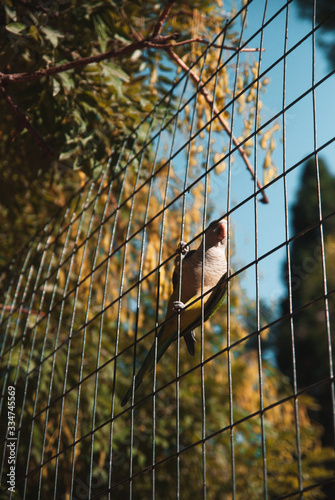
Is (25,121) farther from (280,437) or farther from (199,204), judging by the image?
(280,437)

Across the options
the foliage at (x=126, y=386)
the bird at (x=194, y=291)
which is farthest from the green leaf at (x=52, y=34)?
the bird at (x=194, y=291)

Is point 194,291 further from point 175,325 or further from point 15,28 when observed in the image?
point 15,28

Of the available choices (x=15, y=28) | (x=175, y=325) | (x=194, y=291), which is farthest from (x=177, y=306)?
(x=15, y=28)

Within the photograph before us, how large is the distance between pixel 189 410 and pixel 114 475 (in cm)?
77

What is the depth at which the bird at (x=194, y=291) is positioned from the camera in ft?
6.17

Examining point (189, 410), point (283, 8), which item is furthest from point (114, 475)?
point (283, 8)

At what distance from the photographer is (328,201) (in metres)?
16.3

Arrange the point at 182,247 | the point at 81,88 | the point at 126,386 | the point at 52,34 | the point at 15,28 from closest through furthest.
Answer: the point at 182,247
the point at 15,28
the point at 52,34
the point at 81,88
the point at 126,386

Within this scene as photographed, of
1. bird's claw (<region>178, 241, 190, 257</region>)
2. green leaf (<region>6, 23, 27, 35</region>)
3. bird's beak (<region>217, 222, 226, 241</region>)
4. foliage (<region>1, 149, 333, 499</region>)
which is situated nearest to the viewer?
bird's claw (<region>178, 241, 190, 257</region>)

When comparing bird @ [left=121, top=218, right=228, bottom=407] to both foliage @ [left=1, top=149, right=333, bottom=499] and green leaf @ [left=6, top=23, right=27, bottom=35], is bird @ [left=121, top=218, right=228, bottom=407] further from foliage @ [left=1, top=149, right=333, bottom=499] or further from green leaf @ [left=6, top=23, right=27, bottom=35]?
green leaf @ [left=6, top=23, right=27, bottom=35]

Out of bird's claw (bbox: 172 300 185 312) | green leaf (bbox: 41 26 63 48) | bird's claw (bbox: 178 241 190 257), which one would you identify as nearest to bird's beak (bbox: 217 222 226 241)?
bird's claw (bbox: 178 241 190 257)

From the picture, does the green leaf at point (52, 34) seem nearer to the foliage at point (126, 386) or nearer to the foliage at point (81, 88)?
the foliage at point (81, 88)

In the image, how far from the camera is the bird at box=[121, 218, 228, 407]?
1.88 m

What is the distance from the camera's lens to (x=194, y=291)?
2.14 meters
